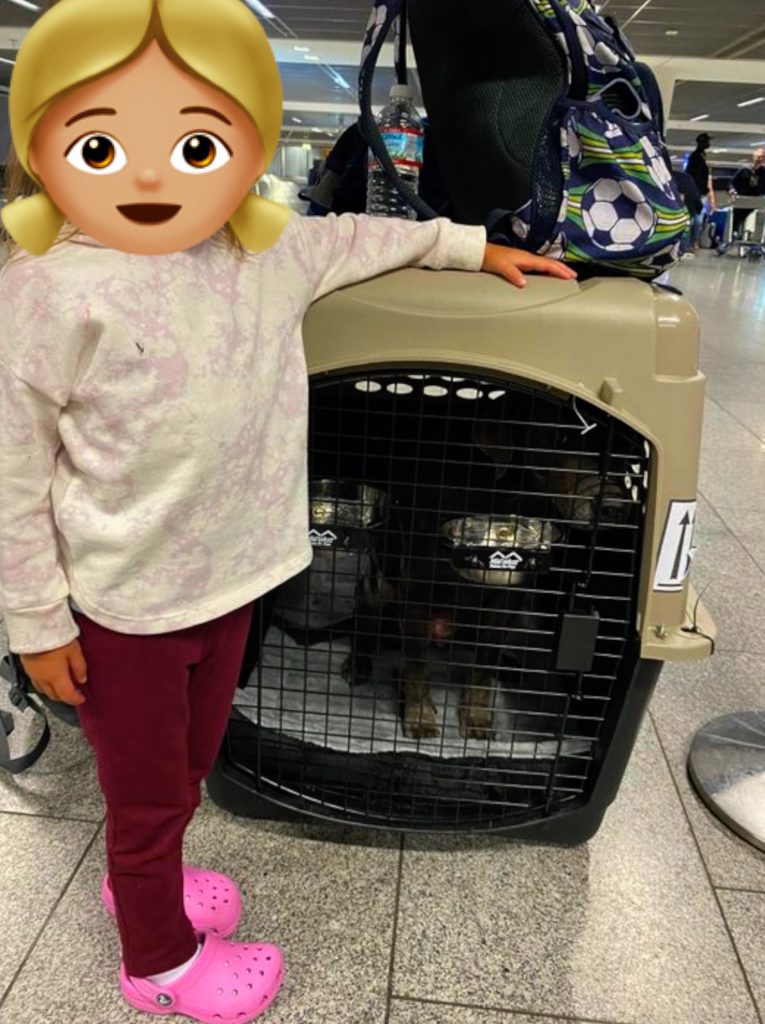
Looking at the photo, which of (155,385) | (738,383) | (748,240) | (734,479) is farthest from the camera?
(748,240)

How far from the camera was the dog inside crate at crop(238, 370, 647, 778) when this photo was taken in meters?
1.00

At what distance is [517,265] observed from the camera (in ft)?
2.99

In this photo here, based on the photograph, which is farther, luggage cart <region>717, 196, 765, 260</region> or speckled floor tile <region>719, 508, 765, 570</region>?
luggage cart <region>717, 196, 765, 260</region>

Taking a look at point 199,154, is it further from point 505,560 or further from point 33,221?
point 505,560

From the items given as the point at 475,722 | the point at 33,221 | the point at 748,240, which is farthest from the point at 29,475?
the point at 748,240

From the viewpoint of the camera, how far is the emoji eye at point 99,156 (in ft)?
2.07

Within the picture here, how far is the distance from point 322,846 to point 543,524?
58cm

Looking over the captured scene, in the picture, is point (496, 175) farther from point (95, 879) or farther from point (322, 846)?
point (95, 879)

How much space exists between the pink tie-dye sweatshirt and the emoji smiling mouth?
1.6 inches

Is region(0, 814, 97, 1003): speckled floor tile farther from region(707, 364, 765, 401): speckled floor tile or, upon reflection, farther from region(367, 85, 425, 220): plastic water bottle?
region(707, 364, 765, 401): speckled floor tile

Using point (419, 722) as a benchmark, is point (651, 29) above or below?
above

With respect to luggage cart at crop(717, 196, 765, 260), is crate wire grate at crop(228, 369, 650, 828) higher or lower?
higher

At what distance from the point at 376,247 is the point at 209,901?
0.85 m

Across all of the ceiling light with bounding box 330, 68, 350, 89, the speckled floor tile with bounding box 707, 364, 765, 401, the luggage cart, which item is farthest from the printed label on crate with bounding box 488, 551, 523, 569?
the luggage cart
